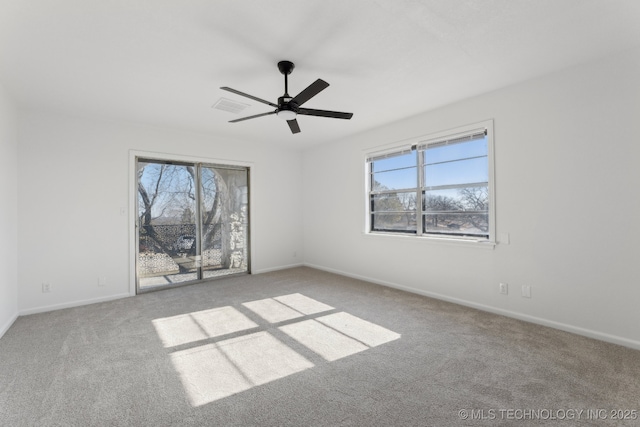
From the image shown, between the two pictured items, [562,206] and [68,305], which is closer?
[562,206]

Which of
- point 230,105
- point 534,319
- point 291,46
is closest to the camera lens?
point 291,46

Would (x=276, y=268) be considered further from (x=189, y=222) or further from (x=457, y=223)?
(x=457, y=223)

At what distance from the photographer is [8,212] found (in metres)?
3.23

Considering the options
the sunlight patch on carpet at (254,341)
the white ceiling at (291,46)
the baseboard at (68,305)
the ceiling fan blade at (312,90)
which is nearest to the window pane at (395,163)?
the white ceiling at (291,46)

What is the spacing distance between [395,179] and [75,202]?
4515 millimetres

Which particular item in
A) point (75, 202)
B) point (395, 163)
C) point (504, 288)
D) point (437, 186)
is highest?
point (395, 163)

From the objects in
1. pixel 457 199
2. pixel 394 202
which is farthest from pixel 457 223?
pixel 394 202

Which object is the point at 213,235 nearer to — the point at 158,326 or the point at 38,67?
the point at 158,326

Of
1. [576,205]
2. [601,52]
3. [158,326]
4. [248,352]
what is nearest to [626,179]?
[576,205]

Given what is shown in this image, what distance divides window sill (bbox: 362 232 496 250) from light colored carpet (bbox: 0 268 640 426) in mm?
775

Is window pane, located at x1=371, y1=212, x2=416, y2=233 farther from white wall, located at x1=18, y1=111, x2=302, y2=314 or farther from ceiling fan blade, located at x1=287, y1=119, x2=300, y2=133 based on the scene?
white wall, located at x1=18, y1=111, x2=302, y2=314

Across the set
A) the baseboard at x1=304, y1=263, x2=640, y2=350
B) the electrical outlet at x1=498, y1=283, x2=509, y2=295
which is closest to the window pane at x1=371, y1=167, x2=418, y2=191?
the baseboard at x1=304, y1=263, x2=640, y2=350

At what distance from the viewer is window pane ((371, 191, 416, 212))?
4340mm

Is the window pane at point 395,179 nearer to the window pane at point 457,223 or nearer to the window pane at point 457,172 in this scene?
the window pane at point 457,172
